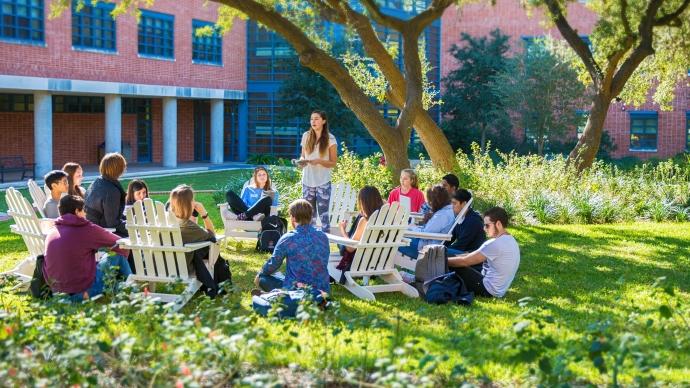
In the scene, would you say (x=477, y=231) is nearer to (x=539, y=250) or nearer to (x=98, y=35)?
(x=539, y=250)

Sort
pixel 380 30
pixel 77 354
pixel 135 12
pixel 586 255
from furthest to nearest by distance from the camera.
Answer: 1. pixel 380 30
2. pixel 135 12
3. pixel 586 255
4. pixel 77 354

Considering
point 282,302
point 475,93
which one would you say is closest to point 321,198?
point 282,302

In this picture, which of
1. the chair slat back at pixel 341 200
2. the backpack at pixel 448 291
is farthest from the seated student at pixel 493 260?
the chair slat back at pixel 341 200

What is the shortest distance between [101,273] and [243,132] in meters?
30.4

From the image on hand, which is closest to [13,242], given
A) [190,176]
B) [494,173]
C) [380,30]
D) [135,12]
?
[135,12]

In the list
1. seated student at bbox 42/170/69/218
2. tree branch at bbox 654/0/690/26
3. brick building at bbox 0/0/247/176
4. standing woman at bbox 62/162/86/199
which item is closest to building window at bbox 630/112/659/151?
brick building at bbox 0/0/247/176

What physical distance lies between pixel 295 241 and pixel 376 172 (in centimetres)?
817

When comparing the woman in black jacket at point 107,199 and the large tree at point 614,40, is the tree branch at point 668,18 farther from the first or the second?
the woman in black jacket at point 107,199

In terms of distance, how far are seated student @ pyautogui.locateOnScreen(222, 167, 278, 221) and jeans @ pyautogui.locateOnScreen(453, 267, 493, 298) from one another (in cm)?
385

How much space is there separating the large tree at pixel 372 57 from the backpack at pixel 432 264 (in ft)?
23.0

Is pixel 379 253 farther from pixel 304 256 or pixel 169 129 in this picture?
pixel 169 129

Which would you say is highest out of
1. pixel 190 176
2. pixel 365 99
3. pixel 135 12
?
pixel 135 12

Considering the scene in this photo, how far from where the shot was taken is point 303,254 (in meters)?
7.30

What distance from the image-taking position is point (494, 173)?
16.3 m
